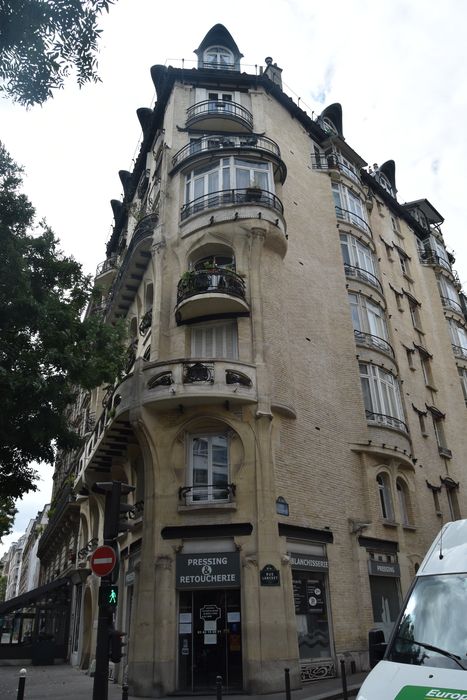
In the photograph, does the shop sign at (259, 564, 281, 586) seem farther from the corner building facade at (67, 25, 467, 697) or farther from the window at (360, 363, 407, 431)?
the window at (360, 363, 407, 431)

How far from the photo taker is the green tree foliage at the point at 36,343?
12.9 metres

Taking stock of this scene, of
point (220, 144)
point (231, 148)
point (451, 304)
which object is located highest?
point (451, 304)

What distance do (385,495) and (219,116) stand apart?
699 inches

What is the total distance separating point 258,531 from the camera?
14.9 metres

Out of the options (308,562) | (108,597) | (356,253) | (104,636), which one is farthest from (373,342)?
(104,636)

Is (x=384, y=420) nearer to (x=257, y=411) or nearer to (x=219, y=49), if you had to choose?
(x=257, y=411)

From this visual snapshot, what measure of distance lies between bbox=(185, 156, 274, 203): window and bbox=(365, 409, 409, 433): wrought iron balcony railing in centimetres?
980

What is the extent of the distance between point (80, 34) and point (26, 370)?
7.72m

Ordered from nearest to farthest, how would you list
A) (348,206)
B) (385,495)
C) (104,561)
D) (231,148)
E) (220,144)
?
(104,561)
(385,495)
(231,148)
(220,144)
(348,206)

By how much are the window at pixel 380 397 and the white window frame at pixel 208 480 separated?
7.54m

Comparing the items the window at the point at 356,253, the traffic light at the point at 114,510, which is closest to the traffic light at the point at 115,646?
the traffic light at the point at 114,510

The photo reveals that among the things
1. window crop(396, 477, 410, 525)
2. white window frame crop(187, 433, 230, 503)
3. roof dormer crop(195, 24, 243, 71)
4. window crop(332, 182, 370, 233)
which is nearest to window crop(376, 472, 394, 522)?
window crop(396, 477, 410, 525)

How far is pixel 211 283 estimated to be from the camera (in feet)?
60.7

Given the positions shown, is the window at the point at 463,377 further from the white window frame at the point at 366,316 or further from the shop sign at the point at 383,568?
the shop sign at the point at 383,568
